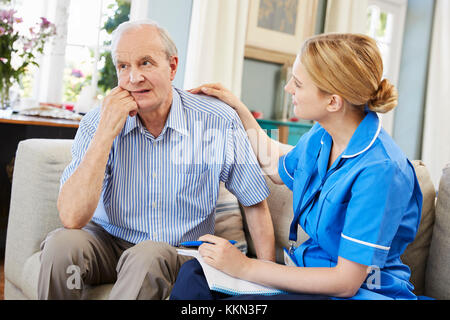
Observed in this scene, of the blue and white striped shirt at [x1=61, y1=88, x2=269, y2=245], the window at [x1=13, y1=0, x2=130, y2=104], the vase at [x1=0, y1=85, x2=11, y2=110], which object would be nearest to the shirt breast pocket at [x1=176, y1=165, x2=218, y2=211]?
the blue and white striped shirt at [x1=61, y1=88, x2=269, y2=245]

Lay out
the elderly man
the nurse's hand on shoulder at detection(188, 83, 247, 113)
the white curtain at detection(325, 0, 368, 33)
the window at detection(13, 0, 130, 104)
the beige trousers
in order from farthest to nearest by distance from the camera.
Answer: the white curtain at detection(325, 0, 368, 33) < the window at detection(13, 0, 130, 104) < the nurse's hand on shoulder at detection(188, 83, 247, 113) < the elderly man < the beige trousers

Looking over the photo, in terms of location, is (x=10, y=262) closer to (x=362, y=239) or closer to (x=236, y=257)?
(x=236, y=257)

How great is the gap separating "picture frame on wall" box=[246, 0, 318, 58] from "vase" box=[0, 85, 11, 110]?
1.92 m

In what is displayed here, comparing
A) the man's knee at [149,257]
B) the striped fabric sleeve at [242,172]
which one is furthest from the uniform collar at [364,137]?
the man's knee at [149,257]

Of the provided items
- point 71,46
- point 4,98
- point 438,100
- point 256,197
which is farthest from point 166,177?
point 438,100

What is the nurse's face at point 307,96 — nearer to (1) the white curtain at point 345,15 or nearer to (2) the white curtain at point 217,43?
(2) the white curtain at point 217,43

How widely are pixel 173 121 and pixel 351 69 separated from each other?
23.0 inches

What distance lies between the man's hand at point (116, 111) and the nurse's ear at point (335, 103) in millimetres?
559

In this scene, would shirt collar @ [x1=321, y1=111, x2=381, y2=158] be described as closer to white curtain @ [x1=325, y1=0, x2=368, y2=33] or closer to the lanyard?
the lanyard

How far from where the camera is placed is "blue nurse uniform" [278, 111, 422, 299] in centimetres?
99

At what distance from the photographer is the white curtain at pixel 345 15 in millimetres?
4109
